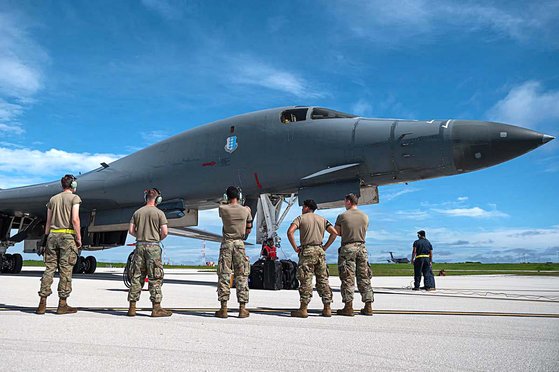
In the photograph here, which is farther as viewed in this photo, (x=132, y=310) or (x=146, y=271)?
(x=146, y=271)

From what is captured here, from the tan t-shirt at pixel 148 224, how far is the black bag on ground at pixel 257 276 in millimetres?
4729

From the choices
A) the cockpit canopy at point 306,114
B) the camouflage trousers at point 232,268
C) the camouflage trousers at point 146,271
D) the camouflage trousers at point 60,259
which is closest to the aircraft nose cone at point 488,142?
the cockpit canopy at point 306,114

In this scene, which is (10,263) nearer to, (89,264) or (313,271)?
(89,264)

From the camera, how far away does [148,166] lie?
47.2ft

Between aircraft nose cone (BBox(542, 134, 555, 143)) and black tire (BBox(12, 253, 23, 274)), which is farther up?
aircraft nose cone (BBox(542, 134, 555, 143))

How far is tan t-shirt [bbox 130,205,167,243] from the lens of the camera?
6.66 m

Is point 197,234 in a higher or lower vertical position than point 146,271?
higher

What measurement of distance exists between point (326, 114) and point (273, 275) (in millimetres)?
3881

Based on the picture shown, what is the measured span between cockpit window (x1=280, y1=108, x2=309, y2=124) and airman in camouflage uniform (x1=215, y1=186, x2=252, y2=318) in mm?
5017

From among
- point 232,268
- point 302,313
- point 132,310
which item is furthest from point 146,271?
point 302,313

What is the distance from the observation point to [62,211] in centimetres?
679

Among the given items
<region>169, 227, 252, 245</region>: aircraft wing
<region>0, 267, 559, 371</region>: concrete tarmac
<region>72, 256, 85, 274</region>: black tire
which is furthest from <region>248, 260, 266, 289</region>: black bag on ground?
<region>169, 227, 252, 245</region>: aircraft wing

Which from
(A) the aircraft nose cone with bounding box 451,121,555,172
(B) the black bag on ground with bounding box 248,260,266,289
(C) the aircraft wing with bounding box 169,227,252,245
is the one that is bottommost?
(B) the black bag on ground with bounding box 248,260,266,289

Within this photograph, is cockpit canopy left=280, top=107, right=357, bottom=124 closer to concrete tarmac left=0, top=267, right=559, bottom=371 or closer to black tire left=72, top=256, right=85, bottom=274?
concrete tarmac left=0, top=267, right=559, bottom=371
